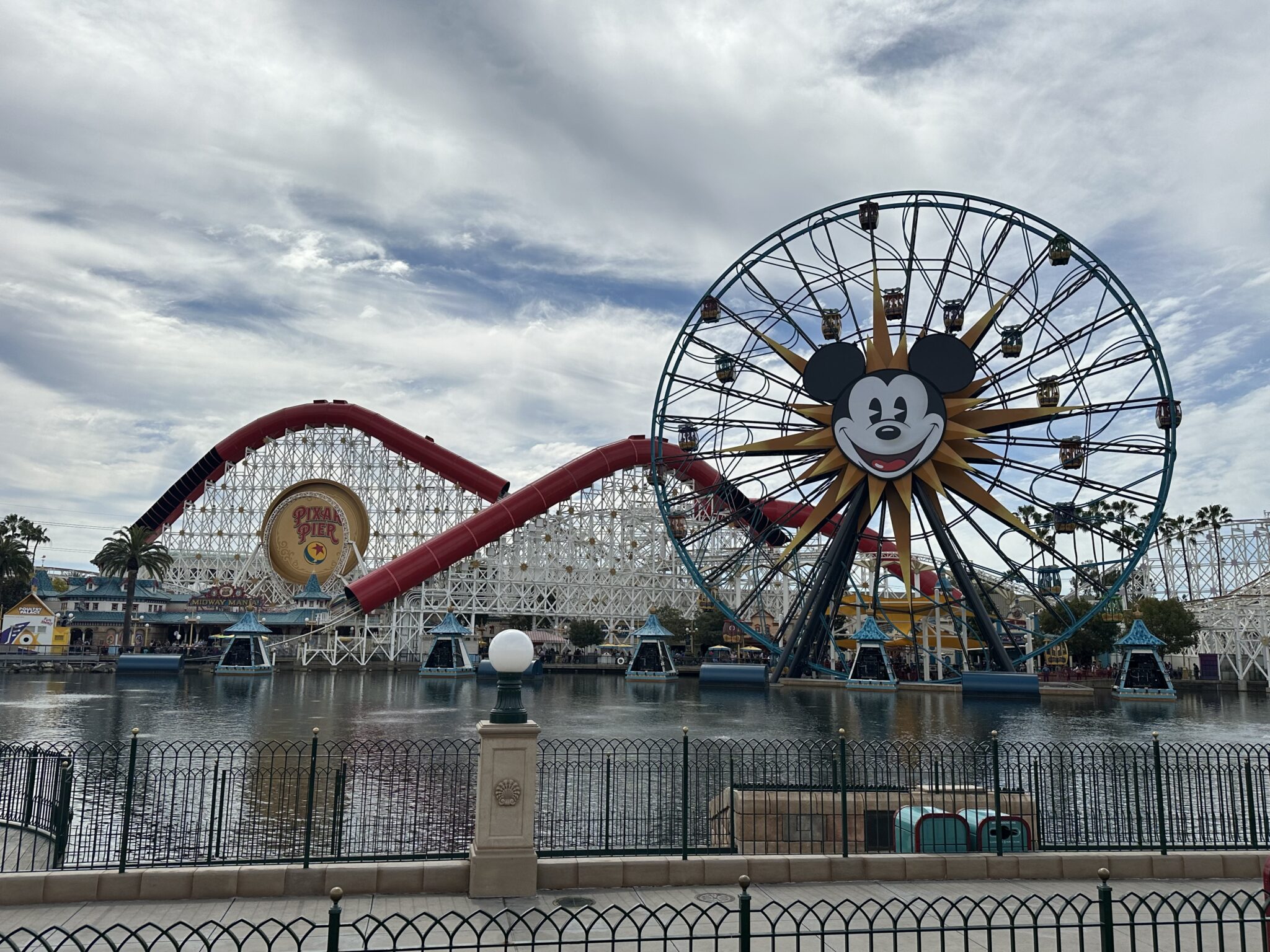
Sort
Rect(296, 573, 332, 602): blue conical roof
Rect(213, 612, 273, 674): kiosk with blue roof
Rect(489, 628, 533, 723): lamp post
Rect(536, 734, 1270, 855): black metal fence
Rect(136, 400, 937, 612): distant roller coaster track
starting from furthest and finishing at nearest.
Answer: Rect(296, 573, 332, 602): blue conical roof
Rect(136, 400, 937, 612): distant roller coaster track
Rect(213, 612, 273, 674): kiosk with blue roof
Rect(536, 734, 1270, 855): black metal fence
Rect(489, 628, 533, 723): lamp post

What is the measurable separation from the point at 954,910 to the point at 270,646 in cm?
6135

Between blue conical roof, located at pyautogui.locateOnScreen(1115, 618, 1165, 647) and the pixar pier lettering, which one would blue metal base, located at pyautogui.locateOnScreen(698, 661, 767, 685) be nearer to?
blue conical roof, located at pyautogui.locateOnScreen(1115, 618, 1165, 647)

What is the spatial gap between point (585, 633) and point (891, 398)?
36.6 meters

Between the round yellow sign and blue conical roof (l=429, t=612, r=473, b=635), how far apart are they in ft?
51.6

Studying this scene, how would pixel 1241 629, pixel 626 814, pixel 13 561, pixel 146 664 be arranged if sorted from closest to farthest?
1. pixel 626 814
2. pixel 146 664
3. pixel 1241 629
4. pixel 13 561

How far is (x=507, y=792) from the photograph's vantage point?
968 cm

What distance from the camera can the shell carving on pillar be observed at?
966 centimetres

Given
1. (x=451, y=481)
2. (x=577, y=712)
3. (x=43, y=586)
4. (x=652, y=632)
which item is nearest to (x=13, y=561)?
(x=43, y=586)

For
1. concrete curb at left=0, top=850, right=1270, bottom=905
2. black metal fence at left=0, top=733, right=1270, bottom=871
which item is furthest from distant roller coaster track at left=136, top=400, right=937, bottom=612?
concrete curb at left=0, top=850, right=1270, bottom=905

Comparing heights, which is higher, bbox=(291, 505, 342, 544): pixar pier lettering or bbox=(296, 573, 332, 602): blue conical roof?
bbox=(291, 505, 342, 544): pixar pier lettering

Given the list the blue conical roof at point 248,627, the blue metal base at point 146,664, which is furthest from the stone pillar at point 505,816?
the blue metal base at point 146,664

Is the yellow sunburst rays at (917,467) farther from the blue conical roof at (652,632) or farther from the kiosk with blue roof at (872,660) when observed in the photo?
the blue conical roof at (652,632)

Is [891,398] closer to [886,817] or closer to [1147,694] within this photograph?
[1147,694]

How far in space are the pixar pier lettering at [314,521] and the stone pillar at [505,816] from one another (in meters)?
64.9
